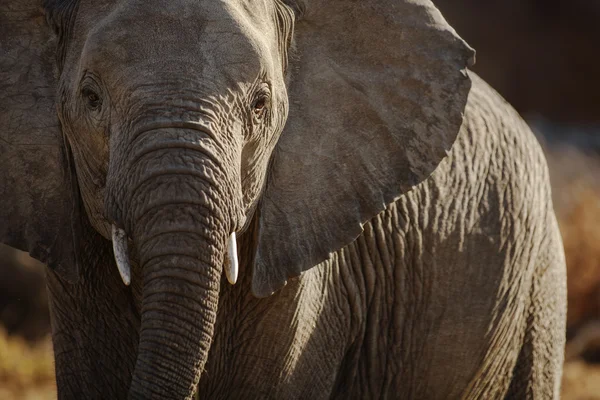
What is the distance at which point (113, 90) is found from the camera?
10.2 feet

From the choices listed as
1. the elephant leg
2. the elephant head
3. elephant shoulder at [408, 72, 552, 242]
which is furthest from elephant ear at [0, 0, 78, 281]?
the elephant leg

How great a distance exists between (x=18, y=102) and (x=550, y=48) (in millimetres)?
10431

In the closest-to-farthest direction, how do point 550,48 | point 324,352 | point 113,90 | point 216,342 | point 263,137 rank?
point 113,90
point 263,137
point 216,342
point 324,352
point 550,48

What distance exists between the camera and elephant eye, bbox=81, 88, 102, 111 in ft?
10.5

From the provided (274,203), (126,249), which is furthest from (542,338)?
(126,249)

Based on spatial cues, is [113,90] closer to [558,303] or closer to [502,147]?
[502,147]

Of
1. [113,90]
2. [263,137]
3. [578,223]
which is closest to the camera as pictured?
[113,90]

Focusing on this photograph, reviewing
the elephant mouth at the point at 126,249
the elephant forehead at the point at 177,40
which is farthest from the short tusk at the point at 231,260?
the elephant forehead at the point at 177,40

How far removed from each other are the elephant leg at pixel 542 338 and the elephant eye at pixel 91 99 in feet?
6.07

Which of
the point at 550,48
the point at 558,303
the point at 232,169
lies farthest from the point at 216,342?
the point at 550,48

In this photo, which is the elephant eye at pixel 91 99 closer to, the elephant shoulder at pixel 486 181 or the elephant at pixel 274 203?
the elephant at pixel 274 203

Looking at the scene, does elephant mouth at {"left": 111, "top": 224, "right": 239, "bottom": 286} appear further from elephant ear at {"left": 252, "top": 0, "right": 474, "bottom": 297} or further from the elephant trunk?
elephant ear at {"left": 252, "top": 0, "right": 474, "bottom": 297}

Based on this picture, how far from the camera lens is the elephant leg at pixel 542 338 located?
4492mm

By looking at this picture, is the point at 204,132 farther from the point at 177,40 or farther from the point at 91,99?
the point at 91,99
